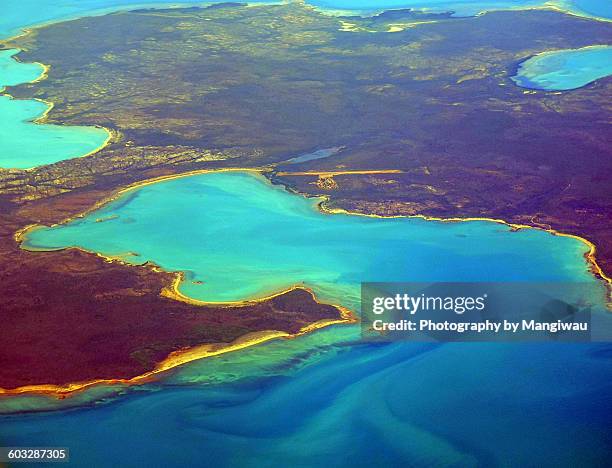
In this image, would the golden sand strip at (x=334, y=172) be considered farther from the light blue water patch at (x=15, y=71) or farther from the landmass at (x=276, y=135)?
the light blue water patch at (x=15, y=71)

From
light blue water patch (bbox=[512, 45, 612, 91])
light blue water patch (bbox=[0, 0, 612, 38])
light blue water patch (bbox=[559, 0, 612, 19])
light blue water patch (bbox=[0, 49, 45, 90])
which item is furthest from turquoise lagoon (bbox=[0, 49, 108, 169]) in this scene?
light blue water patch (bbox=[559, 0, 612, 19])

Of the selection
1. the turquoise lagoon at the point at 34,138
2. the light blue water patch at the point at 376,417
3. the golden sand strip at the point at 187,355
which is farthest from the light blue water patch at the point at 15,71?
the light blue water patch at the point at 376,417

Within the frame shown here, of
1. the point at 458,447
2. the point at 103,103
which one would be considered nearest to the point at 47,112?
the point at 103,103

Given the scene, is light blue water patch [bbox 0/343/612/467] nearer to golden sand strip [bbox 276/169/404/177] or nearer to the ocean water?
the ocean water

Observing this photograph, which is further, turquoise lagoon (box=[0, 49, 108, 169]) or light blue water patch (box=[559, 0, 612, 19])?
light blue water patch (box=[559, 0, 612, 19])

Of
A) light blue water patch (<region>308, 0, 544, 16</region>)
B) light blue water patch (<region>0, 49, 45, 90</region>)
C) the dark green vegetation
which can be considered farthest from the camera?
light blue water patch (<region>308, 0, 544, 16</region>)

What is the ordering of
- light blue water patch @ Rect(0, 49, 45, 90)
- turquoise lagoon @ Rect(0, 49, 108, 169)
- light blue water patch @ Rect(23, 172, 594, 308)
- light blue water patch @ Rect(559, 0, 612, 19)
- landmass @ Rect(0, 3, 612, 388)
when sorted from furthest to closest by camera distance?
light blue water patch @ Rect(559, 0, 612, 19) < light blue water patch @ Rect(0, 49, 45, 90) < turquoise lagoon @ Rect(0, 49, 108, 169) < light blue water patch @ Rect(23, 172, 594, 308) < landmass @ Rect(0, 3, 612, 388)

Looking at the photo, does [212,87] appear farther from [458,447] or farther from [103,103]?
[458,447]
